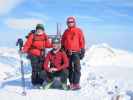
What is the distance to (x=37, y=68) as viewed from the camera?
602 inches

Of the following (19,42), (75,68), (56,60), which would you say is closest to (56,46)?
(56,60)

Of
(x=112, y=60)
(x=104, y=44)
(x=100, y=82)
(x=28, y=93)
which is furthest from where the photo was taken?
(x=104, y=44)

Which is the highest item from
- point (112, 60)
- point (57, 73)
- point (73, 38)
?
point (73, 38)

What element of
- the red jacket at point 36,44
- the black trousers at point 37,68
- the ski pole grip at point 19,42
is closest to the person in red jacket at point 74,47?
the red jacket at point 36,44

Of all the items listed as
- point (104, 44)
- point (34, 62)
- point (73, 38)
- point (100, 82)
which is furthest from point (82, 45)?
point (104, 44)

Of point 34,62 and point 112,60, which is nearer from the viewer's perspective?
point 34,62

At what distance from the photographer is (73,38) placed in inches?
592

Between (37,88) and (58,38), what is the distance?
1.60m

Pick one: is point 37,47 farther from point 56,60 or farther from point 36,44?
point 56,60

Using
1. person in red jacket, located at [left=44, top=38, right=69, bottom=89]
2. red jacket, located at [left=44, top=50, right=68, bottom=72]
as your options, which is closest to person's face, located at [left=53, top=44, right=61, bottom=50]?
person in red jacket, located at [left=44, top=38, right=69, bottom=89]

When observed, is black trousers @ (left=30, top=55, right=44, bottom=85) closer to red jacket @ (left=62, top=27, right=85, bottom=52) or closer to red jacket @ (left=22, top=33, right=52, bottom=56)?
red jacket @ (left=22, top=33, right=52, bottom=56)

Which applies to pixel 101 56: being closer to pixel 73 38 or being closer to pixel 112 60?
pixel 112 60

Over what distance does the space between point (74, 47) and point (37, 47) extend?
109 centimetres

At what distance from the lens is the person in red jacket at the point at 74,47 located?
49.3ft
